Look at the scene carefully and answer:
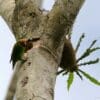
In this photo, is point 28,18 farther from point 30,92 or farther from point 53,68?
point 30,92

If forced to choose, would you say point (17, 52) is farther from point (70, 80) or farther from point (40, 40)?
point (70, 80)

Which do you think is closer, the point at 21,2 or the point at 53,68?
the point at 53,68

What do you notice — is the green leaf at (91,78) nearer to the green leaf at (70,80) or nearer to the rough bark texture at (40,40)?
the green leaf at (70,80)

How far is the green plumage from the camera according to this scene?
148 centimetres

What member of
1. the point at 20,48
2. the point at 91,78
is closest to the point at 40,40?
the point at 20,48

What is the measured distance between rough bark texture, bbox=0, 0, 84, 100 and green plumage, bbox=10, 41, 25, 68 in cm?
4

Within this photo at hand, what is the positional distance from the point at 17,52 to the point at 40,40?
5.5 inches

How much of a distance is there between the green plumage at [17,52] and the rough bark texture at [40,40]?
42 millimetres

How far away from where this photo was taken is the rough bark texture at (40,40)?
1.28 m

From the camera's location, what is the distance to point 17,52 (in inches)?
59.2

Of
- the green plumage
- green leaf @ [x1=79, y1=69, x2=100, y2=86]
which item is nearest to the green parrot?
the green plumage

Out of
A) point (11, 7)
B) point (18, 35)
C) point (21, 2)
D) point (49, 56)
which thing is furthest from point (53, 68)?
point (11, 7)

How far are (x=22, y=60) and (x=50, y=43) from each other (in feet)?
0.58

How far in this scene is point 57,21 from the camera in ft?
5.16
